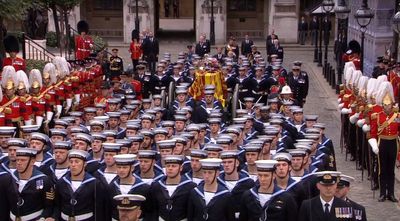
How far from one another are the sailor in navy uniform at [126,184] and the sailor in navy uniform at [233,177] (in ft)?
3.31

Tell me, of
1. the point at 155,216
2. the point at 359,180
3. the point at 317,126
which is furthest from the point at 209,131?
the point at 155,216

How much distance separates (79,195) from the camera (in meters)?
12.3

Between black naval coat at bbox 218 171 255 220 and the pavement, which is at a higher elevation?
black naval coat at bbox 218 171 255 220

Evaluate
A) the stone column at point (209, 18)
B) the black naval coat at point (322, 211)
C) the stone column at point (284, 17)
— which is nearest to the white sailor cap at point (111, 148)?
the black naval coat at point (322, 211)

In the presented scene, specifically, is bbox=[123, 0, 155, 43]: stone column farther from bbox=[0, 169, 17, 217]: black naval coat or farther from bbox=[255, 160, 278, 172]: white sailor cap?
bbox=[255, 160, 278, 172]: white sailor cap

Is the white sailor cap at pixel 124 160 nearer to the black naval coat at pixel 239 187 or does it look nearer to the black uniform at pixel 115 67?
the black naval coat at pixel 239 187

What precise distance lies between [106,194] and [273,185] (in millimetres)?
2174

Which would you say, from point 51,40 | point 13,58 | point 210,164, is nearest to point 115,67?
point 13,58

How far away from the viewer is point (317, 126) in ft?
55.6

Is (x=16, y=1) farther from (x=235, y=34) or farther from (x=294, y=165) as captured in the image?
(x=235, y=34)

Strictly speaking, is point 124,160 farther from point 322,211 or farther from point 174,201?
point 322,211

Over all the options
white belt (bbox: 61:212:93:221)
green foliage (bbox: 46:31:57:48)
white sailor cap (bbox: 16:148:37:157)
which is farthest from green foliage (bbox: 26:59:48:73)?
white belt (bbox: 61:212:93:221)

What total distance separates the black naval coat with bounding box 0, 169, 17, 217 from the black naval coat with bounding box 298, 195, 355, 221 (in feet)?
12.1

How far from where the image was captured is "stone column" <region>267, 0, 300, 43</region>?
4966cm
